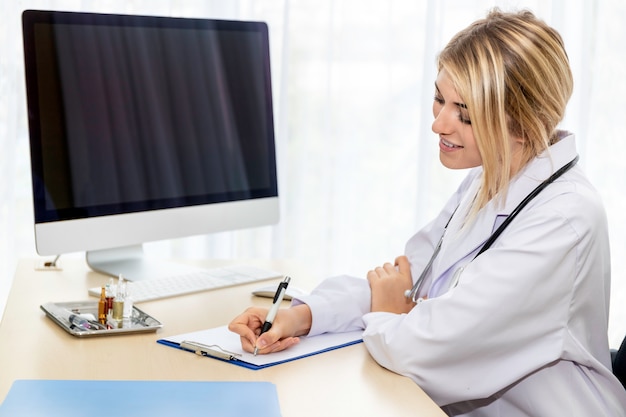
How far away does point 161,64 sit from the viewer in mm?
1722

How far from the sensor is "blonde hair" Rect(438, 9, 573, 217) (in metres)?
1.31

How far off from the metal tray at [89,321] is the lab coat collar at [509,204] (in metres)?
0.54

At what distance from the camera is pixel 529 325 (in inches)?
48.7

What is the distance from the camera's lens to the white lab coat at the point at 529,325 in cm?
122

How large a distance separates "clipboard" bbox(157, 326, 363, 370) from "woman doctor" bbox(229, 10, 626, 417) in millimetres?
19

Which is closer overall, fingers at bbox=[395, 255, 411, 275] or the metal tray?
the metal tray

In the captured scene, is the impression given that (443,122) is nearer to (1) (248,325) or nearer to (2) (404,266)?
(2) (404,266)

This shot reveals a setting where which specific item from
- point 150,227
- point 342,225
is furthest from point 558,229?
point 342,225

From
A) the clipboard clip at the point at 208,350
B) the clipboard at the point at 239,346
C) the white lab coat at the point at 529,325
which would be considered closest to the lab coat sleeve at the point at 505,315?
the white lab coat at the point at 529,325

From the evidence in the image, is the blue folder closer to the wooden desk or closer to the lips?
the wooden desk

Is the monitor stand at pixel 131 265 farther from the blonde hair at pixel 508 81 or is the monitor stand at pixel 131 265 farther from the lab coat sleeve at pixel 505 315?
the blonde hair at pixel 508 81

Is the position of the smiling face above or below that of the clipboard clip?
above

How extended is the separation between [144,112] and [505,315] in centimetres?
89

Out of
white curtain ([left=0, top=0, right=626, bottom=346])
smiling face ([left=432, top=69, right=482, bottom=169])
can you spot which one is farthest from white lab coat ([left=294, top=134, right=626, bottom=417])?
white curtain ([left=0, top=0, right=626, bottom=346])
